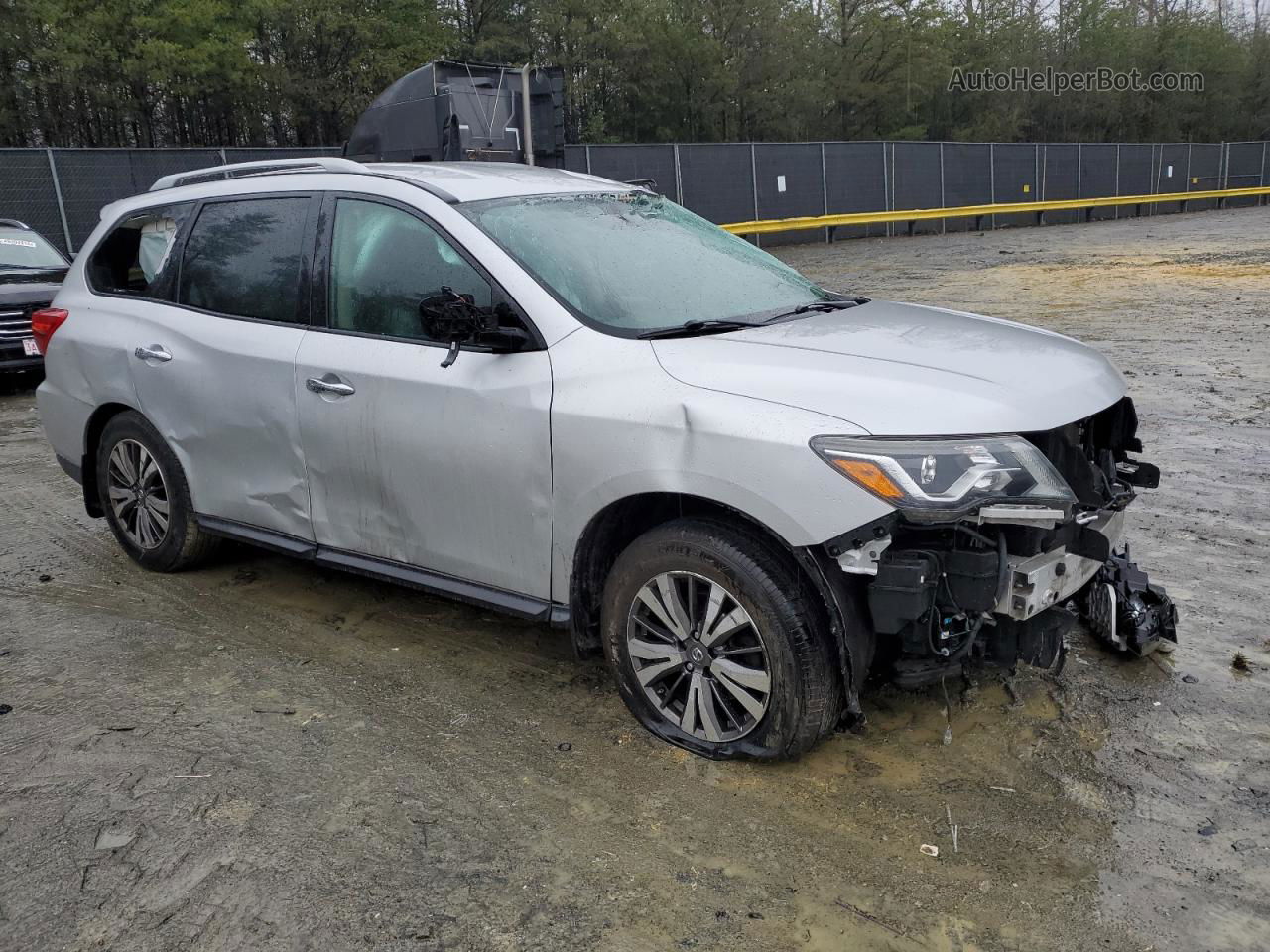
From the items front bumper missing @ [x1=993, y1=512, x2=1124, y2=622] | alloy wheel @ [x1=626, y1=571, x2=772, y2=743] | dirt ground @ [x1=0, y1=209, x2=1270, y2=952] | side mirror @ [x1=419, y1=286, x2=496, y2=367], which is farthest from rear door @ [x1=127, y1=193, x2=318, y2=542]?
front bumper missing @ [x1=993, y1=512, x2=1124, y2=622]

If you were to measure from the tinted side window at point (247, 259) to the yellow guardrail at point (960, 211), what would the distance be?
17230 mm

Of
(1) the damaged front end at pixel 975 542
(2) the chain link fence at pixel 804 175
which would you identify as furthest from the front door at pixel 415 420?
(2) the chain link fence at pixel 804 175

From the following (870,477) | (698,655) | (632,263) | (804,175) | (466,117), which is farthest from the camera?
(804,175)

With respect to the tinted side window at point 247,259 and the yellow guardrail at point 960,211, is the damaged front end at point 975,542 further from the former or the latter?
the yellow guardrail at point 960,211

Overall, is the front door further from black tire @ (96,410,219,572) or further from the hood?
black tire @ (96,410,219,572)

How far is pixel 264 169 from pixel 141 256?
854mm

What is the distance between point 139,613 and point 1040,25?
6346cm

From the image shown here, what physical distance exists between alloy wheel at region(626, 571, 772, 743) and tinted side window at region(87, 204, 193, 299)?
291cm

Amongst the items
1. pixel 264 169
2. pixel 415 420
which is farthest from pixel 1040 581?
pixel 264 169

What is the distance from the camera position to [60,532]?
606 cm

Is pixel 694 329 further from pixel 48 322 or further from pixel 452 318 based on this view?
pixel 48 322

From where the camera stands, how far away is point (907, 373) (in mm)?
3203

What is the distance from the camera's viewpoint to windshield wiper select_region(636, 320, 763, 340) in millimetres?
3549

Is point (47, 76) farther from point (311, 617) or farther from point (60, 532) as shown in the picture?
point (311, 617)
